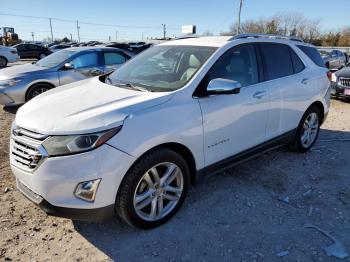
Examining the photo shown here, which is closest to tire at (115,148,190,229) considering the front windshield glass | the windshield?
Result: the windshield

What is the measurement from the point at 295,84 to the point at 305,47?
90 cm

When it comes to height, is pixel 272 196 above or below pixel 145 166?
below

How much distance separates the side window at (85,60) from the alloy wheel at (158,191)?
5.80 meters

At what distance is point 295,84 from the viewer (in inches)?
177

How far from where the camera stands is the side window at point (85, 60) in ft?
26.7

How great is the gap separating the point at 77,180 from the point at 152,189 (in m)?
0.76

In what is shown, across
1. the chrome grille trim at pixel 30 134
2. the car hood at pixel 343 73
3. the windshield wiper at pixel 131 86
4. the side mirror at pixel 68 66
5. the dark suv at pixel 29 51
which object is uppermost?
the windshield wiper at pixel 131 86

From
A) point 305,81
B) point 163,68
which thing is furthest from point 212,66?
point 305,81

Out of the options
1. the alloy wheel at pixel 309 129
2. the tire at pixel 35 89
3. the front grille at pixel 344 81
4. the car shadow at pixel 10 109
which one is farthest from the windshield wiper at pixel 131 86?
the front grille at pixel 344 81

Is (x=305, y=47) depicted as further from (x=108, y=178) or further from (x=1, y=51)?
(x=1, y=51)

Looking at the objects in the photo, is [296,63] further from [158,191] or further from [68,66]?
[68,66]

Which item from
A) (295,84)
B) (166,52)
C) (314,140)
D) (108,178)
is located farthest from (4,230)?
(314,140)

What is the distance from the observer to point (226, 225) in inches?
127

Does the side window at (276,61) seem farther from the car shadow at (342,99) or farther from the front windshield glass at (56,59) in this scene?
the car shadow at (342,99)
